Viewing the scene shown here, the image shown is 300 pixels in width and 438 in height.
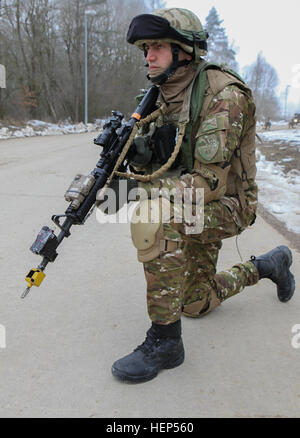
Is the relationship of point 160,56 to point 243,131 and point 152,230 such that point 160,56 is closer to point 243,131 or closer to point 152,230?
point 243,131

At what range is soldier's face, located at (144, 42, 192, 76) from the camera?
6.77 feet

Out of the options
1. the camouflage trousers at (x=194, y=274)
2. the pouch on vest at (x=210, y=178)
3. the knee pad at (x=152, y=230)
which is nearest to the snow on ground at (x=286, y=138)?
the camouflage trousers at (x=194, y=274)

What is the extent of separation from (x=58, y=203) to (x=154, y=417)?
3790mm

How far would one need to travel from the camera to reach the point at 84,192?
1.88 m

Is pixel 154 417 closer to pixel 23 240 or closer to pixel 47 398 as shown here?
pixel 47 398

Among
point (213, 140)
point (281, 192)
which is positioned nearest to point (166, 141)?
point (213, 140)

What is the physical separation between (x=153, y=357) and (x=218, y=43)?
70684 mm

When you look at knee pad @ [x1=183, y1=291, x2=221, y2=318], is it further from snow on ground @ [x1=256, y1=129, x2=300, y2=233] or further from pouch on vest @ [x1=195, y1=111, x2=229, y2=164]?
snow on ground @ [x1=256, y1=129, x2=300, y2=233]

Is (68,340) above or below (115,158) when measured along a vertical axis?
below

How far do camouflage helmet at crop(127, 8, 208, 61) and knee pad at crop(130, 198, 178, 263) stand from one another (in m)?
0.78

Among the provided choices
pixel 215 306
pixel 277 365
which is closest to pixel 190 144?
pixel 215 306

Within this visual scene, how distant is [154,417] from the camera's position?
5.27 ft

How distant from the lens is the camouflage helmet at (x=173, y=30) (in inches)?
76.7
